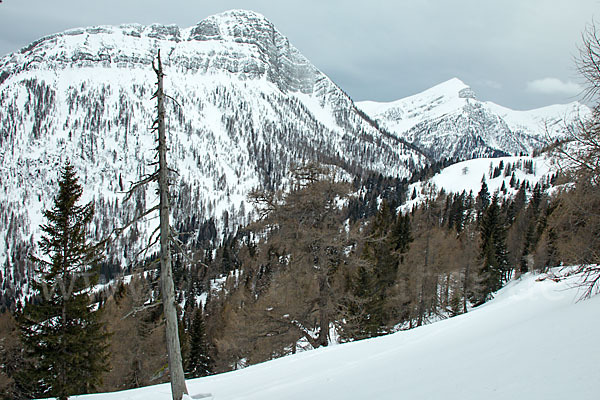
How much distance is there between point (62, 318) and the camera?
1488 cm

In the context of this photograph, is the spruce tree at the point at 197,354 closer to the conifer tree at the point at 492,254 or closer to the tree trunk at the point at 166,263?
the tree trunk at the point at 166,263

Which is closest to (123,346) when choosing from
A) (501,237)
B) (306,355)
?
(306,355)

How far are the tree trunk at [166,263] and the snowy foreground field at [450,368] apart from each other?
5.53ft

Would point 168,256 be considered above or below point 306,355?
above

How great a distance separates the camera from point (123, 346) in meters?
29.4

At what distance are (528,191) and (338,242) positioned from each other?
458 ft

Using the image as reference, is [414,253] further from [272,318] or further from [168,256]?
[168,256]

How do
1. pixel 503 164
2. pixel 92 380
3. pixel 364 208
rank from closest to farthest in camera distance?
pixel 92 380
pixel 364 208
pixel 503 164

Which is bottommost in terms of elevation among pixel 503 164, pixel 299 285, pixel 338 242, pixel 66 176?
pixel 299 285

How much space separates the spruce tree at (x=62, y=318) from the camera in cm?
1436

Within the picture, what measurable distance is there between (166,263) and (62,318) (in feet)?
33.4

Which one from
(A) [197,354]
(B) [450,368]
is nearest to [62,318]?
(B) [450,368]

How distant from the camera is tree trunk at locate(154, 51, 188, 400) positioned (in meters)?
8.46

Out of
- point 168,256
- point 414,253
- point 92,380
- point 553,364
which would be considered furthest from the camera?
point 414,253
